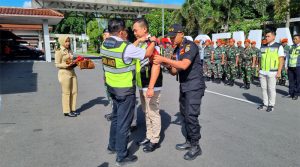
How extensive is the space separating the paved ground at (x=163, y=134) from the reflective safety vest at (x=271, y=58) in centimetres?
100

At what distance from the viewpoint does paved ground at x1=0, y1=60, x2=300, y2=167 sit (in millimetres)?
3570

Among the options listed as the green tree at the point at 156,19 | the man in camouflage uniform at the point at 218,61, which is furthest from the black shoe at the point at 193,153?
the green tree at the point at 156,19

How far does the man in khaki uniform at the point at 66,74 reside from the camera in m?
A: 5.36

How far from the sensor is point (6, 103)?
6.95 meters

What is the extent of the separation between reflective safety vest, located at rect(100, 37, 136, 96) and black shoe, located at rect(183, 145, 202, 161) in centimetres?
116

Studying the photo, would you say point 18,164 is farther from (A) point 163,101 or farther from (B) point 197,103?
(A) point 163,101

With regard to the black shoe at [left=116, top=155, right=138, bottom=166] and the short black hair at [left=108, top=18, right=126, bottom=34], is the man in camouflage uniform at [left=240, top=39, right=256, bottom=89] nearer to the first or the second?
the black shoe at [left=116, top=155, right=138, bottom=166]

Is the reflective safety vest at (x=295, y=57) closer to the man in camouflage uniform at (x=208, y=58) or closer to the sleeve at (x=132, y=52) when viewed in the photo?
the man in camouflage uniform at (x=208, y=58)

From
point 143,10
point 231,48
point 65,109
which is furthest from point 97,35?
point 65,109

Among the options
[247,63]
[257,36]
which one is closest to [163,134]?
[247,63]

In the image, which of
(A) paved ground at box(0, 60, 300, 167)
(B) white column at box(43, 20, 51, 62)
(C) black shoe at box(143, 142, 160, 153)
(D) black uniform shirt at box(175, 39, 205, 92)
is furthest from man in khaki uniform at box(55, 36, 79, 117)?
(B) white column at box(43, 20, 51, 62)

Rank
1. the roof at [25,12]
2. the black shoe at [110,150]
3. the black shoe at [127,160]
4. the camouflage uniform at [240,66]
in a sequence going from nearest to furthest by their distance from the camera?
the black shoe at [127,160], the black shoe at [110,150], the camouflage uniform at [240,66], the roof at [25,12]

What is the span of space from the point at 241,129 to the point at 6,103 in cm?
583

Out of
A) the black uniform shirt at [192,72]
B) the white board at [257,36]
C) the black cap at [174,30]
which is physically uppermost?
the white board at [257,36]
